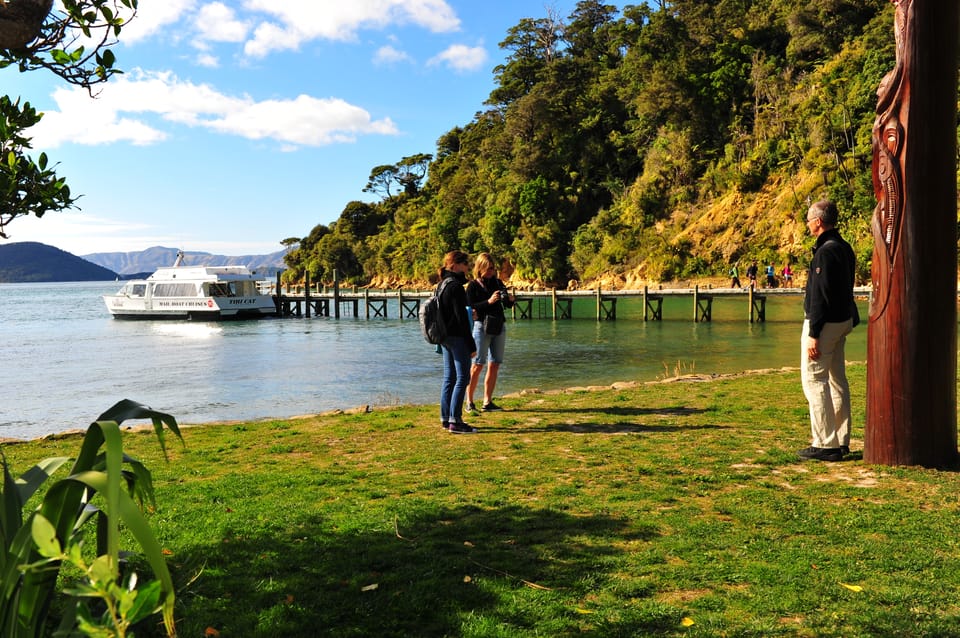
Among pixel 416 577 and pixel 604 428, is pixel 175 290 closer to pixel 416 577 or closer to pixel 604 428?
pixel 604 428

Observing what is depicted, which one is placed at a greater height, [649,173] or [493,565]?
[649,173]

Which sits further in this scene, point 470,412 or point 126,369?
point 126,369

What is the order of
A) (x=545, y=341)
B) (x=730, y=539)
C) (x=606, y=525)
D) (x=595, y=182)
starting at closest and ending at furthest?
(x=730, y=539) → (x=606, y=525) → (x=545, y=341) → (x=595, y=182)

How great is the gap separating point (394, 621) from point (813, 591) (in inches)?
77.7

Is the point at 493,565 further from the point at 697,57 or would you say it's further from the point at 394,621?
the point at 697,57

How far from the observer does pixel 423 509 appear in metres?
4.79

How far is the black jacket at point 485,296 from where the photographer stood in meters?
8.25

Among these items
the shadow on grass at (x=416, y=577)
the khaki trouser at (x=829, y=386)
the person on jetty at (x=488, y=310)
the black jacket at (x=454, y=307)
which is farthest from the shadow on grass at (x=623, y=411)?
the shadow on grass at (x=416, y=577)

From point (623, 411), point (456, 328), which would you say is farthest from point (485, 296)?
point (623, 411)

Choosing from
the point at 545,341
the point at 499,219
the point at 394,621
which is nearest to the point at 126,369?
the point at 545,341

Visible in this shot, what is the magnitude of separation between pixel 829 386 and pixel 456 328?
3564 millimetres

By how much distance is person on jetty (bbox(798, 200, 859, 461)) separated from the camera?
211 inches

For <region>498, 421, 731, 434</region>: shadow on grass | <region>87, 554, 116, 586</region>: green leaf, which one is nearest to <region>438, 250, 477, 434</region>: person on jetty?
<region>498, 421, 731, 434</region>: shadow on grass

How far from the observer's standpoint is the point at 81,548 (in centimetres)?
197
